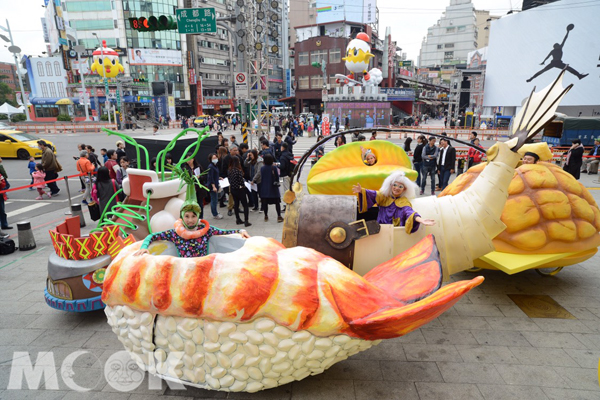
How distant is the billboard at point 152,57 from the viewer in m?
43.1

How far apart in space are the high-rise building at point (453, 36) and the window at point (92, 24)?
6152cm

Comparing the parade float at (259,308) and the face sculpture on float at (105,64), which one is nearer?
the parade float at (259,308)

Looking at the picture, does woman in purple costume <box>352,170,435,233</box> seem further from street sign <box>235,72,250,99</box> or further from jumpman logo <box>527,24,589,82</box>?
jumpman logo <box>527,24,589,82</box>

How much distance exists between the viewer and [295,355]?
2.69 m

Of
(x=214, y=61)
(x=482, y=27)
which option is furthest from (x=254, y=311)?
(x=482, y=27)

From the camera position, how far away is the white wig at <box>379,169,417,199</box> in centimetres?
396

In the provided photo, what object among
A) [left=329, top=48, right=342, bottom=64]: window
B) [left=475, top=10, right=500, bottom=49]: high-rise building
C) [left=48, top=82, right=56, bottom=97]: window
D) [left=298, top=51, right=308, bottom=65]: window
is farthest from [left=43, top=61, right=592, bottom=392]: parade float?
[left=475, top=10, right=500, bottom=49]: high-rise building

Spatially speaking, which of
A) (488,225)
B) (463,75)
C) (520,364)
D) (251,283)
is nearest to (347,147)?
(488,225)

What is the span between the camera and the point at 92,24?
42.7 metres

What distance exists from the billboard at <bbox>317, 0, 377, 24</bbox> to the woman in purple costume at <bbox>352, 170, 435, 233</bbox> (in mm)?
53908

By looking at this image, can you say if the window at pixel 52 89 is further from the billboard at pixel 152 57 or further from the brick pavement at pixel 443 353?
the brick pavement at pixel 443 353

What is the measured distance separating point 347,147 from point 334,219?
1172 millimetres

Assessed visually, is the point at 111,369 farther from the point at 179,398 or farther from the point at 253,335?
the point at 253,335

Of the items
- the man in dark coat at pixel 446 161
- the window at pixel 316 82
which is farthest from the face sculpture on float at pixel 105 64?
the man in dark coat at pixel 446 161
